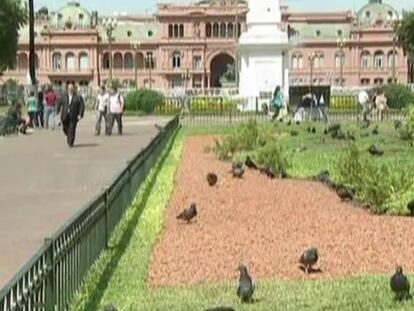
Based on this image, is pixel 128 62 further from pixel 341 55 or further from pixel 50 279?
pixel 50 279

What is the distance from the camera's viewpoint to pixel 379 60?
5468 inches

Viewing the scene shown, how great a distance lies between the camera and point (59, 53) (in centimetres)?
13888

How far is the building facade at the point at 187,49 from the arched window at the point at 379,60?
22 millimetres

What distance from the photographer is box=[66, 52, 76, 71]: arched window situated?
13938 centimetres

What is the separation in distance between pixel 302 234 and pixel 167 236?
4.75ft

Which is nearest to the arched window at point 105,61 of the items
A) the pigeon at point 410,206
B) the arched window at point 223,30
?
the arched window at point 223,30

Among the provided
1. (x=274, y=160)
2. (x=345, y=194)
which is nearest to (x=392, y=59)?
(x=274, y=160)

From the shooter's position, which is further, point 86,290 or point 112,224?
point 112,224

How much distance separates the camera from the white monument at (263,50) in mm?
54594

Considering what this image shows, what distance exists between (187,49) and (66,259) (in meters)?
133

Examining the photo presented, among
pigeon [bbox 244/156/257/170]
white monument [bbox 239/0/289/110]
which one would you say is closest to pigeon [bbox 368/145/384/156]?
pigeon [bbox 244/156/257/170]

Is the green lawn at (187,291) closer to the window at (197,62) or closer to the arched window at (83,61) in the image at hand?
the arched window at (83,61)

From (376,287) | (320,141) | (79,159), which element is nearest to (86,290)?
(376,287)

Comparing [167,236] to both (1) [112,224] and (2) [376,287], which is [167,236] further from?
(2) [376,287]
